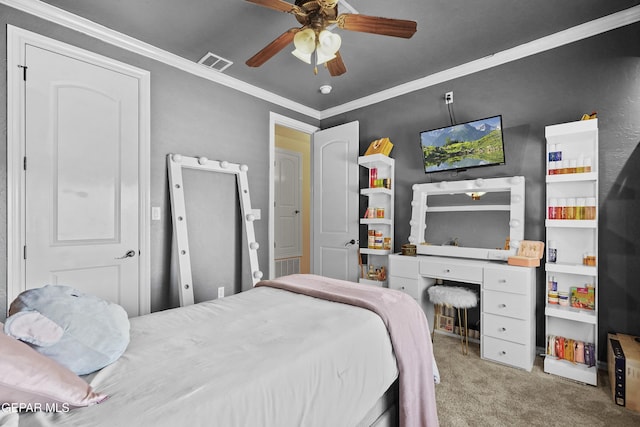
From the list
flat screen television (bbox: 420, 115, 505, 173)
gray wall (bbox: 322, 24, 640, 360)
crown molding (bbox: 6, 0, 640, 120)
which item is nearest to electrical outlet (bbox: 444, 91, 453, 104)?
gray wall (bbox: 322, 24, 640, 360)

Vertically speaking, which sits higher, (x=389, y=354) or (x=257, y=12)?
(x=257, y=12)

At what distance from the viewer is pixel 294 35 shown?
185 cm

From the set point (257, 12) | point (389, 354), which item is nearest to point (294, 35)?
point (257, 12)

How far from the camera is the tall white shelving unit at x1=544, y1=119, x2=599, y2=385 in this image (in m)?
2.27

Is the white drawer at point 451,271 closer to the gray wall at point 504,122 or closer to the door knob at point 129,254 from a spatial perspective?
the gray wall at point 504,122

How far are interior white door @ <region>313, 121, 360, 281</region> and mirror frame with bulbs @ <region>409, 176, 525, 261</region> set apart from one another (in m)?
0.79

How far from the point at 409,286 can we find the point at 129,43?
133 inches

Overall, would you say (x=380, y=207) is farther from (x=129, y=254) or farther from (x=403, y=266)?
(x=129, y=254)

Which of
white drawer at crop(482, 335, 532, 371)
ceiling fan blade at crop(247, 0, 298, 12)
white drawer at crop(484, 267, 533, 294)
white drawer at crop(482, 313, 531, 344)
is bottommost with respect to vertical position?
white drawer at crop(482, 335, 532, 371)

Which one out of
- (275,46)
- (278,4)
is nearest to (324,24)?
(278,4)

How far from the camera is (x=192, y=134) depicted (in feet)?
10.1

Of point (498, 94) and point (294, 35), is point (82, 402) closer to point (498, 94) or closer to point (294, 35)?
point (294, 35)

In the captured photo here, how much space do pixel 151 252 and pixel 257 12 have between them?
2187 millimetres

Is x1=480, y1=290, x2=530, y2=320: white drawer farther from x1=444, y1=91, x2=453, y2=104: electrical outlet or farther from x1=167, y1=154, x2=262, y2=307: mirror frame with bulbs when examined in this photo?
x1=167, y1=154, x2=262, y2=307: mirror frame with bulbs
